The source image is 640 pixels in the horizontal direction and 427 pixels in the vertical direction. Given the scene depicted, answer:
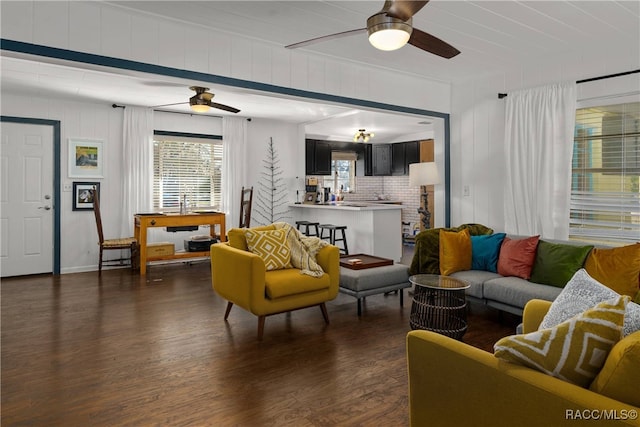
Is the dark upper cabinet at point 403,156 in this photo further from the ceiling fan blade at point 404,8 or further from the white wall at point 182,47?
the ceiling fan blade at point 404,8

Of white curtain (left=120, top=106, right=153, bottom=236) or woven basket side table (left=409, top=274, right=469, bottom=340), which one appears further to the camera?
white curtain (left=120, top=106, right=153, bottom=236)

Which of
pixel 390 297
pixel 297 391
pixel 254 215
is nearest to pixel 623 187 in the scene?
pixel 390 297

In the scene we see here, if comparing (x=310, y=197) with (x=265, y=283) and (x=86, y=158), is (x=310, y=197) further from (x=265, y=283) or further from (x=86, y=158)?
(x=265, y=283)

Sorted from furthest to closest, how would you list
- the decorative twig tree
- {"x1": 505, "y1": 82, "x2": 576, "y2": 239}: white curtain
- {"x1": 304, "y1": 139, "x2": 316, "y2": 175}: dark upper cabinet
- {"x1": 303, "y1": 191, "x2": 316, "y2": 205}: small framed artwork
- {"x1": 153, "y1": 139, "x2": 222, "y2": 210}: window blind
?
1. {"x1": 304, "y1": 139, "x2": 316, "y2": 175}: dark upper cabinet
2. {"x1": 303, "y1": 191, "x2": 316, "y2": 205}: small framed artwork
3. the decorative twig tree
4. {"x1": 153, "y1": 139, "x2": 222, "y2": 210}: window blind
5. {"x1": 505, "y1": 82, "x2": 576, "y2": 239}: white curtain

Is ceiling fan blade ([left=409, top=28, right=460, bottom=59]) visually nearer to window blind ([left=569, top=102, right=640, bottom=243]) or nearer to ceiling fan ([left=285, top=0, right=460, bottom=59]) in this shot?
ceiling fan ([left=285, top=0, right=460, bottom=59])

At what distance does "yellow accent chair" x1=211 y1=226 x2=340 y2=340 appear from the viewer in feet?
10.9

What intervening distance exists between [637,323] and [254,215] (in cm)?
701

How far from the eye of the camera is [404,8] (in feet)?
7.98

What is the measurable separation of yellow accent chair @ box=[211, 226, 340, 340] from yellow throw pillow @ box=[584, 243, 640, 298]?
Result: 2073 mm

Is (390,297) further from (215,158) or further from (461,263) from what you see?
(215,158)

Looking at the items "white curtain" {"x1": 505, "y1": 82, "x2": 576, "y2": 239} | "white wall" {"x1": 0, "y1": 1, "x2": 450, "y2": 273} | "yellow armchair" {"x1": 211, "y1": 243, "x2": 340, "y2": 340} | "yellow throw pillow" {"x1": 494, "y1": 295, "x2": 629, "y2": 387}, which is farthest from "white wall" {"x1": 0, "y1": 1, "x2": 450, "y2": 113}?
"yellow throw pillow" {"x1": 494, "y1": 295, "x2": 629, "y2": 387}

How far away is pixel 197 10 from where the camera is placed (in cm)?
338

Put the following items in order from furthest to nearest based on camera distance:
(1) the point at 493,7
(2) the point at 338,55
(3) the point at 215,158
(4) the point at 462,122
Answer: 1. (3) the point at 215,158
2. (4) the point at 462,122
3. (2) the point at 338,55
4. (1) the point at 493,7

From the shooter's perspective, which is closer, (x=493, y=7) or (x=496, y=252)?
(x=493, y=7)
